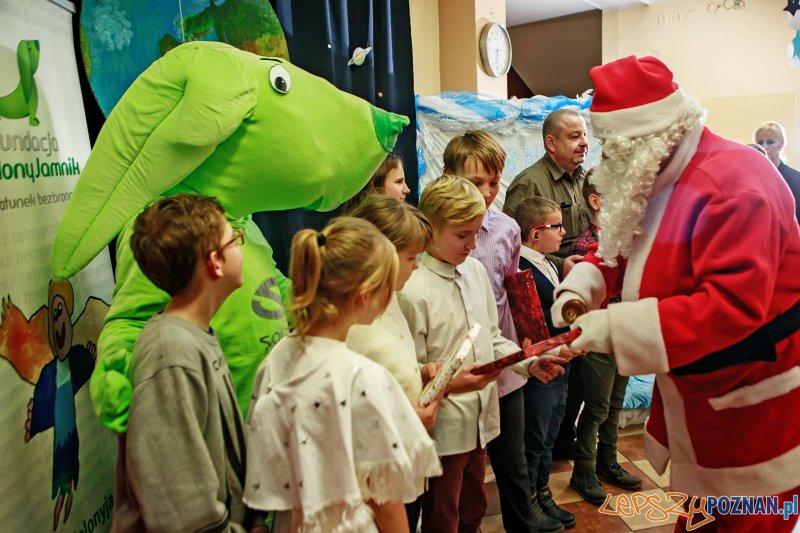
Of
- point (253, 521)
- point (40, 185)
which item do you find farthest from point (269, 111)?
point (253, 521)

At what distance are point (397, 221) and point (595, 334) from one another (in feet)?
1.73

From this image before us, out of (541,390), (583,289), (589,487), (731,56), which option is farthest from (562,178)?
(731,56)

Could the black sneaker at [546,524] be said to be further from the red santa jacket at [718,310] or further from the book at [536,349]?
the book at [536,349]

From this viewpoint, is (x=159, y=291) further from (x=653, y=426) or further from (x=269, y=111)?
(x=653, y=426)

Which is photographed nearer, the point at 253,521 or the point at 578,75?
the point at 253,521

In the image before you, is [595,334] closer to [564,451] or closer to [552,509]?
[552,509]

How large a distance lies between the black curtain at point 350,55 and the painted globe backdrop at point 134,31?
519mm

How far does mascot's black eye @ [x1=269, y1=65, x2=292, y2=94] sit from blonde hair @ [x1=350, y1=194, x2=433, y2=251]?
0.35 meters

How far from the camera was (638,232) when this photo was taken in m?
1.52

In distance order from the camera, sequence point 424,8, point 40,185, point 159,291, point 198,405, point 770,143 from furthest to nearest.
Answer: point 424,8 → point 770,143 → point 40,185 → point 159,291 → point 198,405

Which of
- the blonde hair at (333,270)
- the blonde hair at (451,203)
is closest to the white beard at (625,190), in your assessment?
the blonde hair at (451,203)

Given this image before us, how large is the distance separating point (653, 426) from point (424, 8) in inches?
164

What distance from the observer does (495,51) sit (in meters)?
5.28

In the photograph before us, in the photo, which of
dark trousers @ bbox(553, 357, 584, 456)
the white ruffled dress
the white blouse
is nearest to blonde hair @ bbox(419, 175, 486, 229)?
the white blouse
